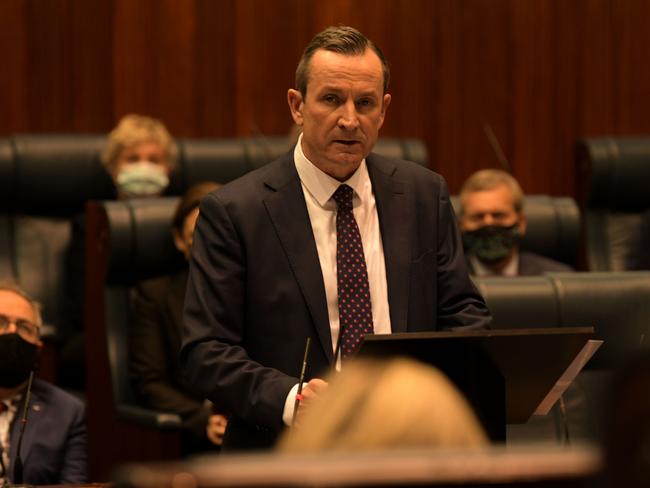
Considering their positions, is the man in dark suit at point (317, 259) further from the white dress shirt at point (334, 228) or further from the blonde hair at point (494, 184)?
the blonde hair at point (494, 184)

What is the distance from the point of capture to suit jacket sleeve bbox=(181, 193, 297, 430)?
1.51 m

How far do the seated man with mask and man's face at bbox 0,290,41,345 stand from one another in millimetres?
1292

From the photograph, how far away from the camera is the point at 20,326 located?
7.08 feet

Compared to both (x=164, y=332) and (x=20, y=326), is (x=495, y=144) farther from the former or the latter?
(x=20, y=326)

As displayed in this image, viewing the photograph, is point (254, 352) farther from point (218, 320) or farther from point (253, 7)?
point (253, 7)

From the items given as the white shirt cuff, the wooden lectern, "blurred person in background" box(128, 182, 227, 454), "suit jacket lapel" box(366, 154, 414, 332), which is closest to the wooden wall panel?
"blurred person in background" box(128, 182, 227, 454)

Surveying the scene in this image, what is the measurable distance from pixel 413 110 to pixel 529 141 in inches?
15.5

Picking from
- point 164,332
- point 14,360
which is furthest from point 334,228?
point 164,332

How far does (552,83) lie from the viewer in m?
4.05

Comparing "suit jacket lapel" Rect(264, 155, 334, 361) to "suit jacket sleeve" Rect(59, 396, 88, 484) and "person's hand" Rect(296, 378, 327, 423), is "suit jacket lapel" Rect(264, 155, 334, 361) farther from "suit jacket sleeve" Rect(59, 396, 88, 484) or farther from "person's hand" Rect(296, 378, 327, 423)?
"suit jacket sleeve" Rect(59, 396, 88, 484)

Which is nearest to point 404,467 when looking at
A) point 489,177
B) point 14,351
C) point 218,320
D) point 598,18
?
point 218,320

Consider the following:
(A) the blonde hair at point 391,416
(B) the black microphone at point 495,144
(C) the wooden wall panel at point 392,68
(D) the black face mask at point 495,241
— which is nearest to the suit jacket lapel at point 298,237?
(A) the blonde hair at point 391,416

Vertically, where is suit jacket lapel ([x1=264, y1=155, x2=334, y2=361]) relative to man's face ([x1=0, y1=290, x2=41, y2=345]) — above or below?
above

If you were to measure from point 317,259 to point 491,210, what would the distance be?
1587mm
